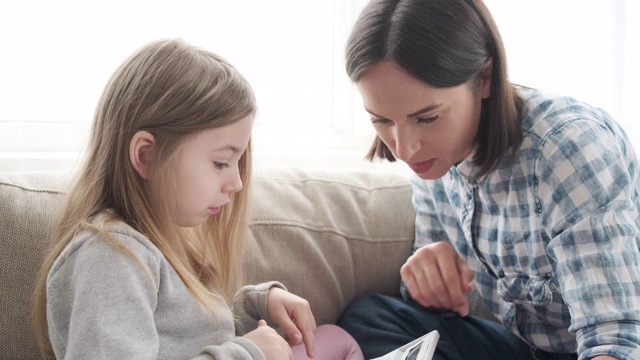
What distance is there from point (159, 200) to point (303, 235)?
401mm

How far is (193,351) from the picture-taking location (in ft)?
3.31

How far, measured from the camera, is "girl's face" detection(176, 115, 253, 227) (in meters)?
1.01

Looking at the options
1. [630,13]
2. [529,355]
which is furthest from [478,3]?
[630,13]

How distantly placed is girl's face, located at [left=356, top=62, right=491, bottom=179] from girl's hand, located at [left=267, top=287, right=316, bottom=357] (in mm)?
273

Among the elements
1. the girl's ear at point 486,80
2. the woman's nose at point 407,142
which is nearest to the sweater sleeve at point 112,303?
the woman's nose at point 407,142

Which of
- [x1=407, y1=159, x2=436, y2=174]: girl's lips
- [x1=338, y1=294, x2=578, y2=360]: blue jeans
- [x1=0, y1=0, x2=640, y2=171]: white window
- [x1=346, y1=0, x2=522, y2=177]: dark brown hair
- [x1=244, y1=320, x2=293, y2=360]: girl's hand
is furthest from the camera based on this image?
[x1=0, y1=0, x2=640, y2=171]: white window

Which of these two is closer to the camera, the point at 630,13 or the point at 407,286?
the point at 407,286

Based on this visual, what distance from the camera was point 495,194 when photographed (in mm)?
1255

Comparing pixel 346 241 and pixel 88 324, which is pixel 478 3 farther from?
pixel 88 324

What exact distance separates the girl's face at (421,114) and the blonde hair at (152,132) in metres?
0.19

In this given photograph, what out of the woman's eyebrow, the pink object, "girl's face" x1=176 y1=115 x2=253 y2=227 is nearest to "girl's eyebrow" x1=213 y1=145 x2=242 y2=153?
"girl's face" x1=176 y1=115 x2=253 y2=227

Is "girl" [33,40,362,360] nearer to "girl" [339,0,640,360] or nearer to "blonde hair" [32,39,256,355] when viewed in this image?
"blonde hair" [32,39,256,355]

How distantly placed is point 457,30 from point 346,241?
48 cm

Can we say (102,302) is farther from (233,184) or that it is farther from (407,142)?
(407,142)
